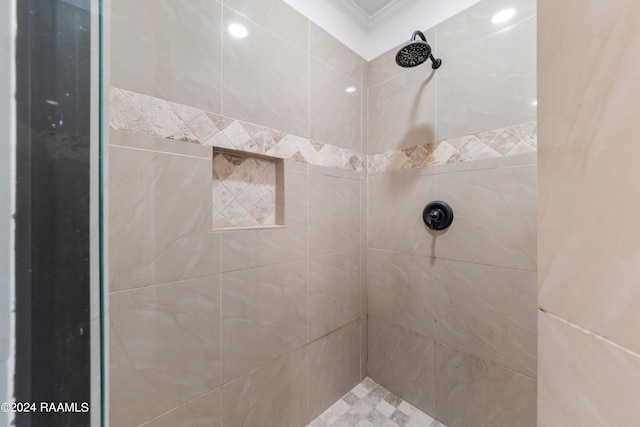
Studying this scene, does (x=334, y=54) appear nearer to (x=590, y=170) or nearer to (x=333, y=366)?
(x=590, y=170)

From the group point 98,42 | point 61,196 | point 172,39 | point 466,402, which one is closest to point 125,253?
point 61,196

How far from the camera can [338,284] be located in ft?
4.37

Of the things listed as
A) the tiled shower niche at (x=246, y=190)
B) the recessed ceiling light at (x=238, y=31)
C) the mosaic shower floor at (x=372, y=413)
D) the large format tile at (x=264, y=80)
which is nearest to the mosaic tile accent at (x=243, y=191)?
the tiled shower niche at (x=246, y=190)

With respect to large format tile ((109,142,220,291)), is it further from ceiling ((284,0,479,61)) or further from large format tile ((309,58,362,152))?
ceiling ((284,0,479,61))

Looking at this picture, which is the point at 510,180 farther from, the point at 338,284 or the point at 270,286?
the point at 270,286

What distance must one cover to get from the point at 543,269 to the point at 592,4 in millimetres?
241

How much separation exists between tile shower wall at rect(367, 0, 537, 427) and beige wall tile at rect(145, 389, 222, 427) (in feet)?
3.06

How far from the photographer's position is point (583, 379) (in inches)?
7.8

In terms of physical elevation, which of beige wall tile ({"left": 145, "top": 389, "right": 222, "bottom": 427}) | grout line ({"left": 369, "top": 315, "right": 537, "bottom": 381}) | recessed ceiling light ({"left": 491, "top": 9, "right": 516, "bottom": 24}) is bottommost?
beige wall tile ({"left": 145, "top": 389, "right": 222, "bottom": 427})

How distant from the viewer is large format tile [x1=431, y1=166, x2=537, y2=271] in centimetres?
94

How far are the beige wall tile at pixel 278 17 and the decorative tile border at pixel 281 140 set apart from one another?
0.43 m

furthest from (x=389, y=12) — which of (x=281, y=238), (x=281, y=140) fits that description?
(x=281, y=238)

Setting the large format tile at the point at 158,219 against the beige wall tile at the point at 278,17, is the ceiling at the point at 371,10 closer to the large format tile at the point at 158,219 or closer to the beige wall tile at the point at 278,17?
the beige wall tile at the point at 278,17

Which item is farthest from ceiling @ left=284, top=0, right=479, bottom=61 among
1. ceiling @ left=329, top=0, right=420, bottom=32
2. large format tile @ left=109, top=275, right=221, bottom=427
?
large format tile @ left=109, top=275, right=221, bottom=427
